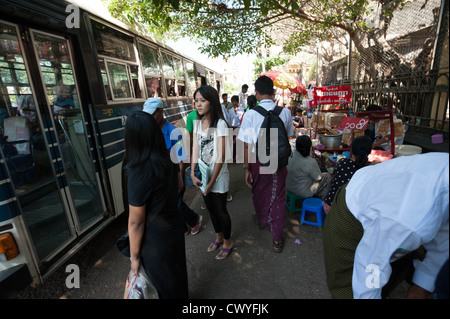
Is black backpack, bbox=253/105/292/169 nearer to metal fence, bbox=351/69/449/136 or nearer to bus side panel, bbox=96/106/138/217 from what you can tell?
metal fence, bbox=351/69/449/136

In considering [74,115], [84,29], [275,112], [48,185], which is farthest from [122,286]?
[84,29]

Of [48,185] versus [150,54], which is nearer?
[48,185]

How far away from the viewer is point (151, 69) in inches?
192

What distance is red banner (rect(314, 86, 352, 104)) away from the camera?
5.71 m

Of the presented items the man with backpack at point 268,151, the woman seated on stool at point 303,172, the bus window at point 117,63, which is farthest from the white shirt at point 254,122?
the bus window at point 117,63

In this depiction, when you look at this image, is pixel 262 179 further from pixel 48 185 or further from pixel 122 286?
pixel 48 185

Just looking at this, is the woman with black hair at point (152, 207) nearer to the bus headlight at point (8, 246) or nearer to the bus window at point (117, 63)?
the bus headlight at point (8, 246)

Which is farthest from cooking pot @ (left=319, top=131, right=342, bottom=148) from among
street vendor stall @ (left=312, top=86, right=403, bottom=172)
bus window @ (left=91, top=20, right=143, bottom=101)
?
bus window @ (left=91, top=20, right=143, bottom=101)

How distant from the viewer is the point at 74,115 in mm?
3049

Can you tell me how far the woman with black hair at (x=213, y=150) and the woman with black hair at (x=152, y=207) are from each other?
30.9 inches

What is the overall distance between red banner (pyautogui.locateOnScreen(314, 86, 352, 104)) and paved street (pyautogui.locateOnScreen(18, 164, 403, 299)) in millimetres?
3556

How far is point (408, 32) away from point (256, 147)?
11.5 m

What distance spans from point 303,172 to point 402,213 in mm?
2384

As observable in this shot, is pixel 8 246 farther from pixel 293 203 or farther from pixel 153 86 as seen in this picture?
pixel 153 86
